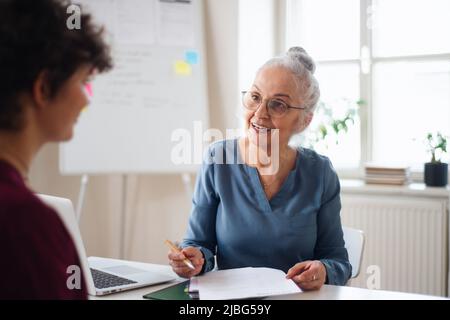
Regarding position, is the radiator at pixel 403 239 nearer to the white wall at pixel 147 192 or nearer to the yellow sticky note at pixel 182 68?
the white wall at pixel 147 192

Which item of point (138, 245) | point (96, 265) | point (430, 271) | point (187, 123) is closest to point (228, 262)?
point (96, 265)

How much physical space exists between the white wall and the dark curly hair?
2396mm

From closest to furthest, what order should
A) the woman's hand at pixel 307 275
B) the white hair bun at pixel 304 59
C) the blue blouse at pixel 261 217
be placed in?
the woman's hand at pixel 307 275 < the blue blouse at pixel 261 217 < the white hair bun at pixel 304 59

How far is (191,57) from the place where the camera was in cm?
285

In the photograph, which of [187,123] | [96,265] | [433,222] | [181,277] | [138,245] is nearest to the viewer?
[181,277]

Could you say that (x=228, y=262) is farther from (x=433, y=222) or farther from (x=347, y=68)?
(x=347, y=68)

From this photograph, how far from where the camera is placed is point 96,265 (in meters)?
1.50

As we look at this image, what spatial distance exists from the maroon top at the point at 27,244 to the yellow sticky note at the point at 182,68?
7.50 feet

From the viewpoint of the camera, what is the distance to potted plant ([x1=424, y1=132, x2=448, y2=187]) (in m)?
2.69

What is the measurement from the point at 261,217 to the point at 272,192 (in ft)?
0.33

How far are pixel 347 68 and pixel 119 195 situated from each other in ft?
5.38

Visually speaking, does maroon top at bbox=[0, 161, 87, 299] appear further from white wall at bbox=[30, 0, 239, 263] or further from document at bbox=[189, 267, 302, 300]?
white wall at bbox=[30, 0, 239, 263]

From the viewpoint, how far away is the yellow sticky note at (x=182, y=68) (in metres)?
2.81
